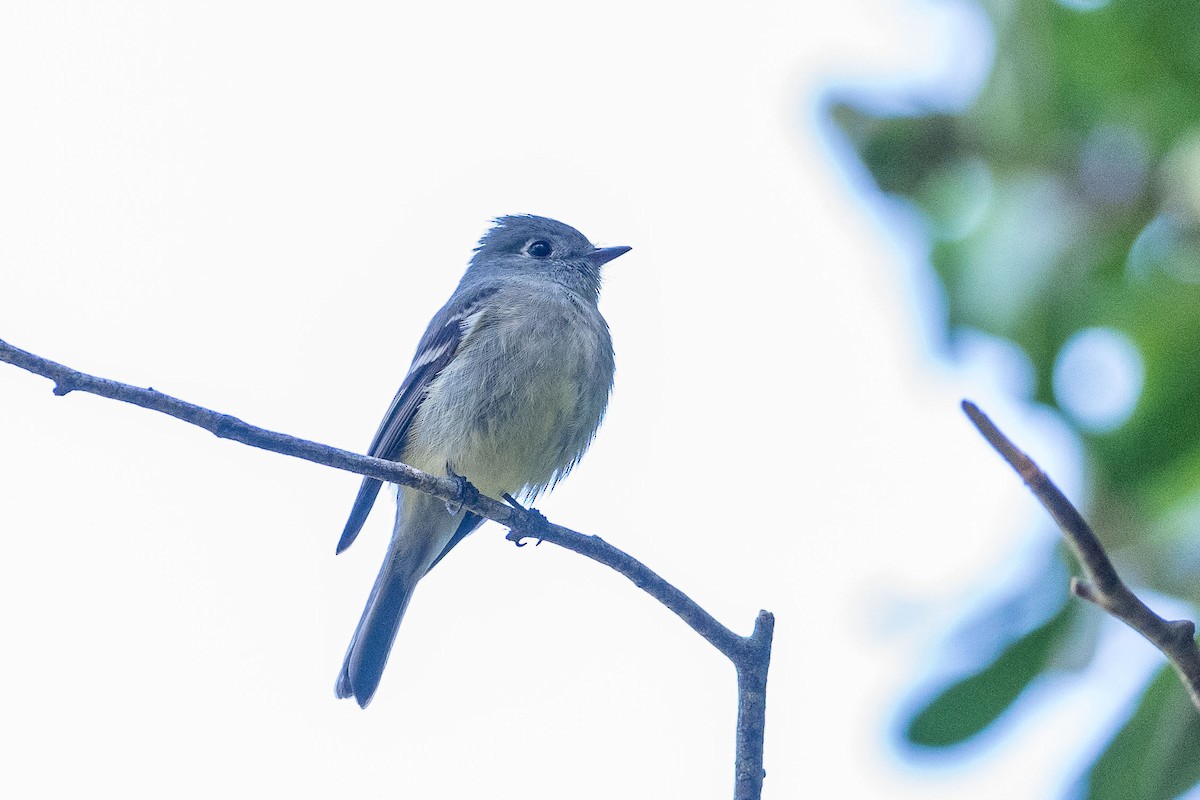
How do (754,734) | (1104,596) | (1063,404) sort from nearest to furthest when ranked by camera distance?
1. (1104,596)
2. (1063,404)
3. (754,734)

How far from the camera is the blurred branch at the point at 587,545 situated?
2902 millimetres

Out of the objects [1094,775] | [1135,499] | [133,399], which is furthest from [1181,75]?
[133,399]

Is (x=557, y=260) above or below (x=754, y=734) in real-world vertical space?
above

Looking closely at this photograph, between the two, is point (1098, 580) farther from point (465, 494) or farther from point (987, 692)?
point (465, 494)

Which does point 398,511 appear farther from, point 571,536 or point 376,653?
point 571,536

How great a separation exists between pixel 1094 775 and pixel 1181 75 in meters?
0.90

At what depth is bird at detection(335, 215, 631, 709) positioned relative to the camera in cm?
611

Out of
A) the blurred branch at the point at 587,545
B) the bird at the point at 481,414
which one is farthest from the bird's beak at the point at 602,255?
the blurred branch at the point at 587,545

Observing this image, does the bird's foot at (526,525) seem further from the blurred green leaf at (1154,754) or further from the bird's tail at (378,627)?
the blurred green leaf at (1154,754)

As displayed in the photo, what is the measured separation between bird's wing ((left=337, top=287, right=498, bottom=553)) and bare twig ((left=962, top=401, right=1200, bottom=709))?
527 cm

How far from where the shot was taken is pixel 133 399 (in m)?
3.27

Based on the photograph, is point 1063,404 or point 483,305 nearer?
point 1063,404

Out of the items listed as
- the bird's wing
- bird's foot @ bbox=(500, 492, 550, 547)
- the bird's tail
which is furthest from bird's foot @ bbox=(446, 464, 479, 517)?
the bird's tail

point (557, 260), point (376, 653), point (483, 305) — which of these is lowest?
point (376, 653)
